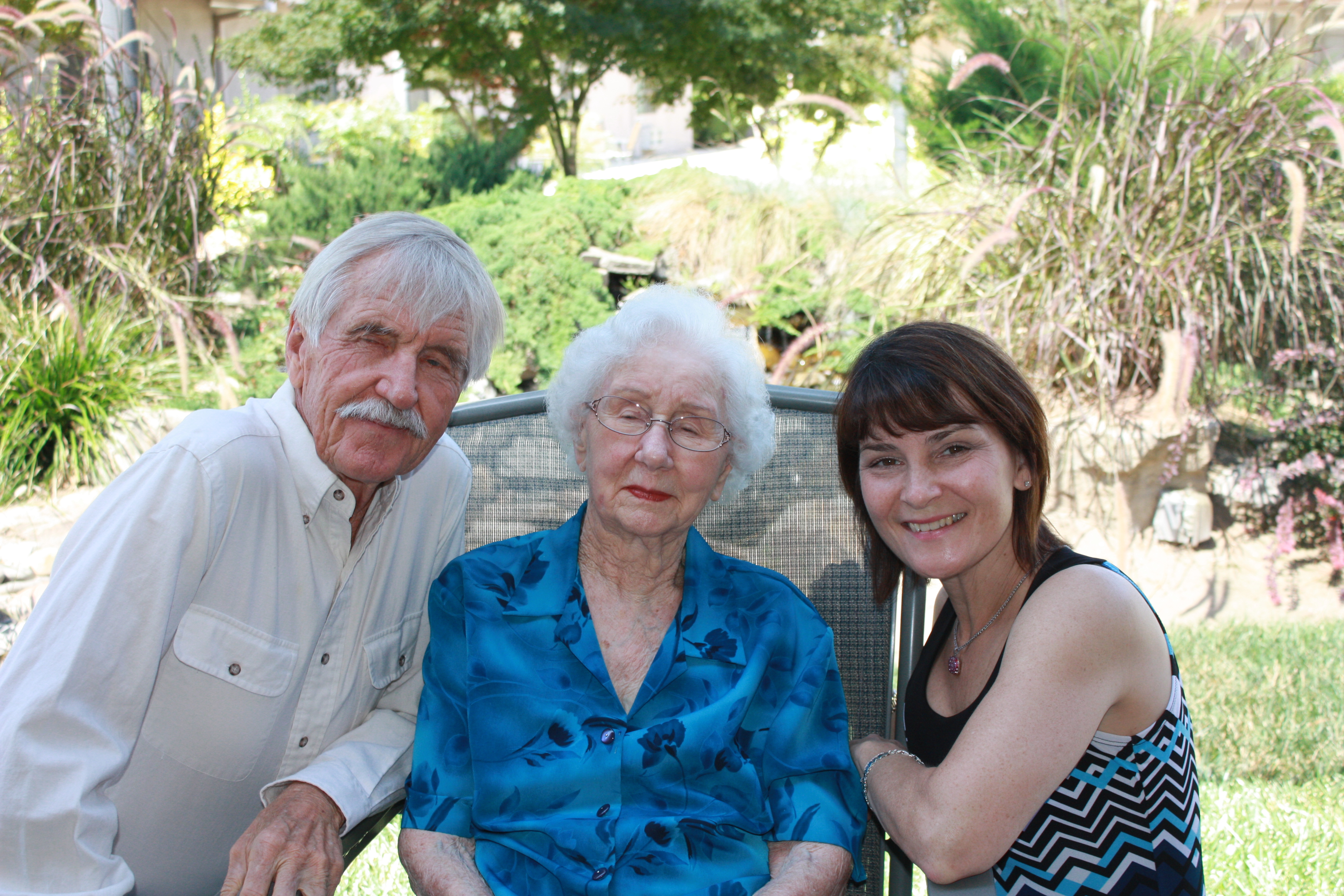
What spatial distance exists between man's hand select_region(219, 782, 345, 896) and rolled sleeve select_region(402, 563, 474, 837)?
0.14 metres

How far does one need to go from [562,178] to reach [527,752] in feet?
24.6

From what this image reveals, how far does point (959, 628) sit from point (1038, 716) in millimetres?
432

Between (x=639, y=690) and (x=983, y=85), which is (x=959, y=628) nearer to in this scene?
(x=639, y=690)

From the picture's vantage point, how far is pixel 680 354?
1.90m

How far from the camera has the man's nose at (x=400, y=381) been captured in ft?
5.48

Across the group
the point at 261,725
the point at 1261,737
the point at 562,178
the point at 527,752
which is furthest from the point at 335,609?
the point at 562,178

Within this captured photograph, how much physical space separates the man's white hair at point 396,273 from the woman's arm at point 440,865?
0.91 meters

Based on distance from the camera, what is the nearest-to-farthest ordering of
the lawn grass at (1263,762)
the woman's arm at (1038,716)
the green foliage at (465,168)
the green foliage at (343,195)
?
the woman's arm at (1038,716)
the lawn grass at (1263,762)
the green foliage at (343,195)
the green foliage at (465,168)

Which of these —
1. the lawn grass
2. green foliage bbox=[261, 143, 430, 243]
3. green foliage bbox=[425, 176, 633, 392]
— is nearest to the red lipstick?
the lawn grass

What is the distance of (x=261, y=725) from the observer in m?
1.67

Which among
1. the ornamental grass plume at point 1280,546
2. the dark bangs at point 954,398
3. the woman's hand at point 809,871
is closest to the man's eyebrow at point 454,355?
the dark bangs at point 954,398

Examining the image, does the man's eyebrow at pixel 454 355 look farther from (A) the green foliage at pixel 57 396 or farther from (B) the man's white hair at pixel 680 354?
(A) the green foliage at pixel 57 396

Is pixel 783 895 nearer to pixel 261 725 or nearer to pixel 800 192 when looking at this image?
Result: pixel 261 725

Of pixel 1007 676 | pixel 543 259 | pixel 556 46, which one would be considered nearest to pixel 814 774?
pixel 1007 676
